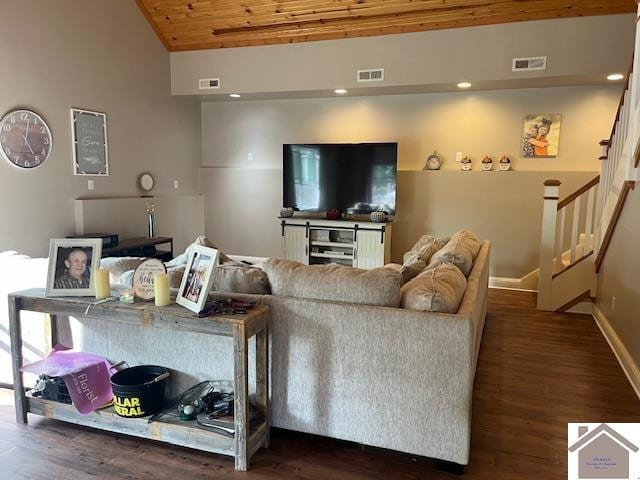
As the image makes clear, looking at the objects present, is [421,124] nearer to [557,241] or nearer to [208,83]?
[557,241]

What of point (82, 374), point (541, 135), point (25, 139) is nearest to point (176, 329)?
point (82, 374)

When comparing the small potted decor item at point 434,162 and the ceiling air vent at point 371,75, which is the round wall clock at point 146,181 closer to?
the ceiling air vent at point 371,75

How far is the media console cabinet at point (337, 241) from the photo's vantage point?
19.3ft

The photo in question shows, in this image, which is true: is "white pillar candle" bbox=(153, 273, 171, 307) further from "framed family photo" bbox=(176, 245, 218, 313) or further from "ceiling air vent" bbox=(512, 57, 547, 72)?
"ceiling air vent" bbox=(512, 57, 547, 72)

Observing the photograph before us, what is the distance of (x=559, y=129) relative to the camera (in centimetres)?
558

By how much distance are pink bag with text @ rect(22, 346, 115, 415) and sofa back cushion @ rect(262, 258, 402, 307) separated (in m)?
1.06

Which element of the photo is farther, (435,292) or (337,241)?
(337,241)

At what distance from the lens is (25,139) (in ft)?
15.0

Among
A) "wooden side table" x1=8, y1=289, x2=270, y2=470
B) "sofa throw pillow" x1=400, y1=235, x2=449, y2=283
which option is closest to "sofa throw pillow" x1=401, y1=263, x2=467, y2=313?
"sofa throw pillow" x1=400, y1=235, x2=449, y2=283

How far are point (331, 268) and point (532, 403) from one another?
1.57m

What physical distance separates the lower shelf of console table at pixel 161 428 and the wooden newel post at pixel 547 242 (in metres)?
3.63

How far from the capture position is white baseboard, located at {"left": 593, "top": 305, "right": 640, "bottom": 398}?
307 cm

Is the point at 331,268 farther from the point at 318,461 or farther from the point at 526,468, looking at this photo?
the point at 526,468

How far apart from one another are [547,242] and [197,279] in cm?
390
